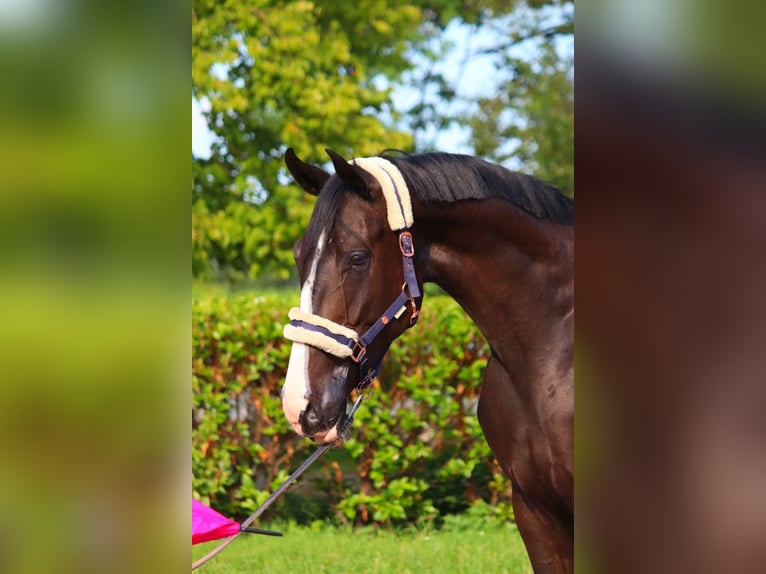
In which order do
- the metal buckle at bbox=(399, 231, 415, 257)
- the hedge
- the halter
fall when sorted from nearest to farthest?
the halter < the metal buckle at bbox=(399, 231, 415, 257) < the hedge

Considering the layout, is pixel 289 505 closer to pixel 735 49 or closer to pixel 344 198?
pixel 344 198

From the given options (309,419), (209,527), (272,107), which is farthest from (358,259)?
(272,107)

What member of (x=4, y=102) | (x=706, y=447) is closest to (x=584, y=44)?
(x=706, y=447)

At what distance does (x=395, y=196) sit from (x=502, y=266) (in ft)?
1.41

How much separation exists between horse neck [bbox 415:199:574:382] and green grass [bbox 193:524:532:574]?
7.66 feet

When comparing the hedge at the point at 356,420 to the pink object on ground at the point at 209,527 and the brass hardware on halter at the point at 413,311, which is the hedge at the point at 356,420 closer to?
the pink object on ground at the point at 209,527

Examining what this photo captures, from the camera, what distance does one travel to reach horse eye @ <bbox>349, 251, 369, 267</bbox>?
8.21 ft

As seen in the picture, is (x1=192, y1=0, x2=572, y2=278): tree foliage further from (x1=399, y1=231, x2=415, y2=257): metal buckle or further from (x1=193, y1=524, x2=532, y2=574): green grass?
(x1=399, y1=231, x2=415, y2=257): metal buckle

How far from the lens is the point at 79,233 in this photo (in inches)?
20.7

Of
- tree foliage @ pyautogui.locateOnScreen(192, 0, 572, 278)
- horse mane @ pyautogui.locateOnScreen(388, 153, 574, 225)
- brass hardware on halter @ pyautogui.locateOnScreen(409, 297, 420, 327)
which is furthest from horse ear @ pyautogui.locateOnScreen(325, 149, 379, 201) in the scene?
tree foliage @ pyautogui.locateOnScreen(192, 0, 572, 278)

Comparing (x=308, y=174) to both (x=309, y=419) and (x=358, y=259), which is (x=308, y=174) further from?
(x=309, y=419)

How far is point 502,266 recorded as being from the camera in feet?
8.77

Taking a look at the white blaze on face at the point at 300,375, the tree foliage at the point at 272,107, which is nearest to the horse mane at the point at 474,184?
the white blaze on face at the point at 300,375

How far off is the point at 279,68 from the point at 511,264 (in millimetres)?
6610
